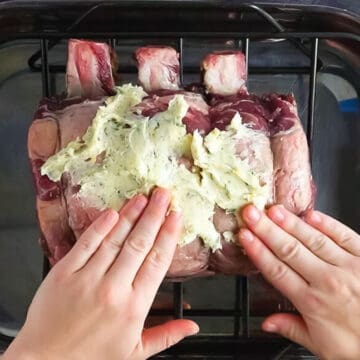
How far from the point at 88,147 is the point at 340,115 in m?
0.36

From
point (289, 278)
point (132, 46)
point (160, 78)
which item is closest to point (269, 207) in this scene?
point (289, 278)

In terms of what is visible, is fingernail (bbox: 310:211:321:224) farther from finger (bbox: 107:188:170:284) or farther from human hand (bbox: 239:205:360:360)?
finger (bbox: 107:188:170:284)

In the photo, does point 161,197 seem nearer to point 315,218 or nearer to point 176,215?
point 176,215

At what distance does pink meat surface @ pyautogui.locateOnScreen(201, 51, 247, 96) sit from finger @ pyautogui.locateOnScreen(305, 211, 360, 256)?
16 cm

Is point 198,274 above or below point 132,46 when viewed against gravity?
below

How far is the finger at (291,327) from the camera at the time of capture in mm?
776

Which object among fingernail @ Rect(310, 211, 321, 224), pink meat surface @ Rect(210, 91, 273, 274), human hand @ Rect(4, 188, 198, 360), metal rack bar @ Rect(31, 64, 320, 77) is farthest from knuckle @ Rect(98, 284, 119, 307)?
metal rack bar @ Rect(31, 64, 320, 77)

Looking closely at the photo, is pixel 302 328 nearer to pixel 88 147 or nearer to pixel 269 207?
pixel 269 207

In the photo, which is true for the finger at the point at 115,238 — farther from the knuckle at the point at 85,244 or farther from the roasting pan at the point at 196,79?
the roasting pan at the point at 196,79

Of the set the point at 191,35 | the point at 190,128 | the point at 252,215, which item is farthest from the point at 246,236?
the point at 191,35

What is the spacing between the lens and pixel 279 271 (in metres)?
0.76

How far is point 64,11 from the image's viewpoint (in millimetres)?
869

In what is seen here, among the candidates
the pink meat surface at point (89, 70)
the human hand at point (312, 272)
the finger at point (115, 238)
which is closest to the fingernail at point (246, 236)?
the human hand at point (312, 272)

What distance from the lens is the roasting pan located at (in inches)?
35.0
